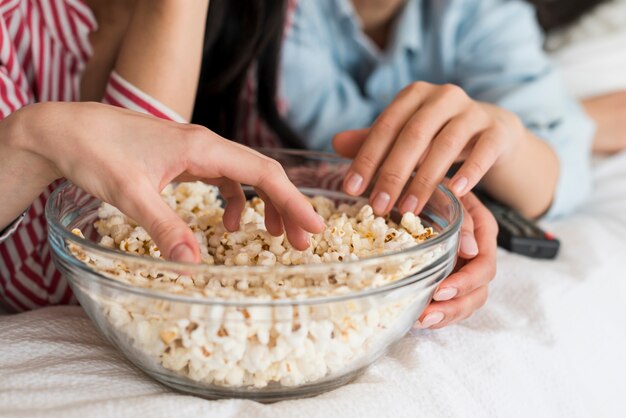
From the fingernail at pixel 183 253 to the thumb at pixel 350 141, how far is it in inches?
13.5

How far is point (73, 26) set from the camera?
87 cm

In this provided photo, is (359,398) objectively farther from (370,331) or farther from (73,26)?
(73,26)

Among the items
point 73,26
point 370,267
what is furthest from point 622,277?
point 73,26

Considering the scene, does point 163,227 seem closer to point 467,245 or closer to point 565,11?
point 467,245

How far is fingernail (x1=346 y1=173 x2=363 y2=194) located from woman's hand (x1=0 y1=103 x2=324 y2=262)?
15 centimetres

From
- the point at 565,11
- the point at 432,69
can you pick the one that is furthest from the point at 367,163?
the point at 565,11

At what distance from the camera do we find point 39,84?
2.77 feet

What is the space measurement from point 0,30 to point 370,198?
0.44 m

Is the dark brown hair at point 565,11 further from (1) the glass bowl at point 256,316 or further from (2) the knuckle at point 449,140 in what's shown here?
(1) the glass bowl at point 256,316

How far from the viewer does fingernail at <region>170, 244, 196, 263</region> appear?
1.51 feet

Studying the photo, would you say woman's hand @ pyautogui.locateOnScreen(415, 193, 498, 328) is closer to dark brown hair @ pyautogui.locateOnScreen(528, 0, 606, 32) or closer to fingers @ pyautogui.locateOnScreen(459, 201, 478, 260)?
fingers @ pyautogui.locateOnScreen(459, 201, 478, 260)

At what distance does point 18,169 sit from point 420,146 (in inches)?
14.5

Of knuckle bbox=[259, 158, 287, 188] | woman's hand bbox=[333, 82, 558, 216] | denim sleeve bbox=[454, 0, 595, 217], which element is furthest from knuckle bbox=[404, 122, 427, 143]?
denim sleeve bbox=[454, 0, 595, 217]

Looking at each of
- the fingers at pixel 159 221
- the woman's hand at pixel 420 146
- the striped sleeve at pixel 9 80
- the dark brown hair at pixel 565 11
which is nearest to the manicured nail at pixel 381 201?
the woman's hand at pixel 420 146
